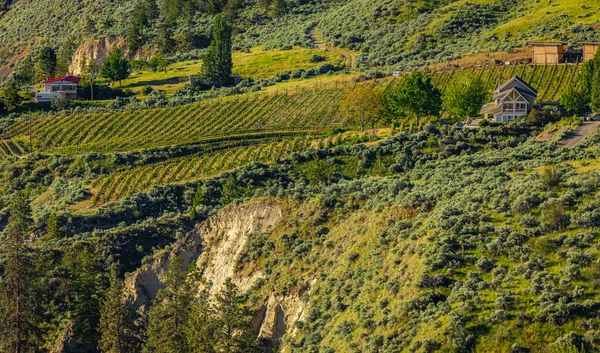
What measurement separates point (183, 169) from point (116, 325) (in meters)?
31.5

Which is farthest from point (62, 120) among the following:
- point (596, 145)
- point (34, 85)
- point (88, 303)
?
point (596, 145)

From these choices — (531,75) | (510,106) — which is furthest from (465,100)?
(531,75)

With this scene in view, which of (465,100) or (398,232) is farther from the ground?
(465,100)

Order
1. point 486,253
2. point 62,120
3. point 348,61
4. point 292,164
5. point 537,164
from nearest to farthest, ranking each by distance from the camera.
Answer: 1. point 486,253
2. point 537,164
3. point 292,164
4. point 62,120
5. point 348,61

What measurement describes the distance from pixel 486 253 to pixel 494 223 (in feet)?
14.4

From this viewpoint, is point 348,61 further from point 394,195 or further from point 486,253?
point 486,253

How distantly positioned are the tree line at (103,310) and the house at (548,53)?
6360 centimetres

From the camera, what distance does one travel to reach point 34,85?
177 m

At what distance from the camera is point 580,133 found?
110 m

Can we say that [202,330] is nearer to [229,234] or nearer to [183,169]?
[229,234]

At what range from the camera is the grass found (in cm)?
17025

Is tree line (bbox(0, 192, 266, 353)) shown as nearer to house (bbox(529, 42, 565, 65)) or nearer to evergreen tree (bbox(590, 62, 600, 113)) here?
evergreen tree (bbox(590, 62, 600, 113))

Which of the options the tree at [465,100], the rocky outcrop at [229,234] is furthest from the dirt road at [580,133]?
the rocky outcrop at [229,234]

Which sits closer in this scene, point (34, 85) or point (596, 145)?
point (596, 145)
